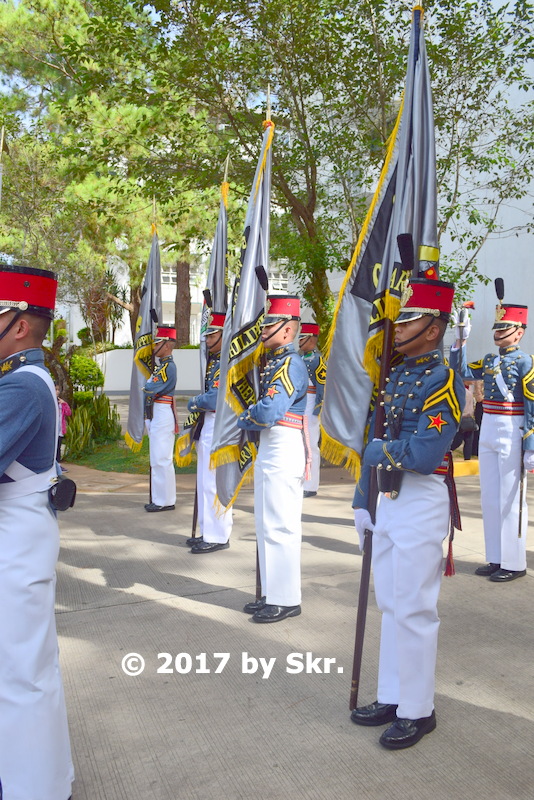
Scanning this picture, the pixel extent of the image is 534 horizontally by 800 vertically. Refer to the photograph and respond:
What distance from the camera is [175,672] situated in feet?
14.4

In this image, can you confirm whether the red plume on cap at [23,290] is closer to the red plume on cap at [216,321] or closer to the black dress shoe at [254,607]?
the black dress shoe at [254,607]

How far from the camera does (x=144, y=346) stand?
30.7 feet

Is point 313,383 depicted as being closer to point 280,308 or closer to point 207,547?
point 207,547

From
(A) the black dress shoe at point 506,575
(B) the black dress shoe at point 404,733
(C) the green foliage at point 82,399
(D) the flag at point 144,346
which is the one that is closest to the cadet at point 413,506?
(B) the black dress shoe at point 404,733

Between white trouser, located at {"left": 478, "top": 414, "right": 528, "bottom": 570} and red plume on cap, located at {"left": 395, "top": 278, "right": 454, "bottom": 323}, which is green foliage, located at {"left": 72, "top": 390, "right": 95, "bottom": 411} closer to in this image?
white trouser, located at {"left": 478, "top": 414, "right": 528, "bottom": 570}

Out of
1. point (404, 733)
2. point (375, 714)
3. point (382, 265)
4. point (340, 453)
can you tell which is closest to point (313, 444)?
point (340, 453)

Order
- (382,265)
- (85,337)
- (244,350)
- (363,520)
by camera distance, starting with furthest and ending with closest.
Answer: (85,337), (244,350), (382,265), (363,520)

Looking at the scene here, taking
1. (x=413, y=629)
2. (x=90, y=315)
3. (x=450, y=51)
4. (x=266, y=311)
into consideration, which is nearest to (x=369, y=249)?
(x=266, y=311)

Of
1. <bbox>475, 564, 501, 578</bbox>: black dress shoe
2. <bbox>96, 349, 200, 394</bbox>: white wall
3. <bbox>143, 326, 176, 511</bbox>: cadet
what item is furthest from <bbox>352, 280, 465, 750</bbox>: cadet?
<bbox>96, 349, 200, 394</bbox>: white wall

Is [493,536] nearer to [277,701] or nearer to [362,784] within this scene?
[277,701]

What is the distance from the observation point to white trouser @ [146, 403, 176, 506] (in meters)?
8.70

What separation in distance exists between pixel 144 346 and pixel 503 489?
4943mm

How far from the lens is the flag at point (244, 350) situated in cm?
558

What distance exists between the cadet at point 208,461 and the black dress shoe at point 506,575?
2.38 meters
